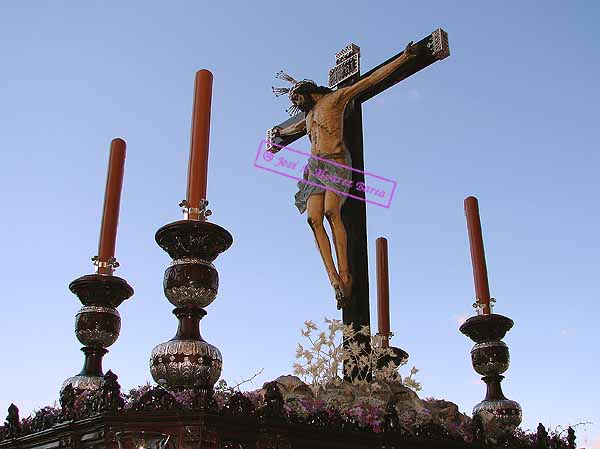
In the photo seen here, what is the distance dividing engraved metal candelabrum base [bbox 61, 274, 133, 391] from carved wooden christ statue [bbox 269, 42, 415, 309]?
1378mm

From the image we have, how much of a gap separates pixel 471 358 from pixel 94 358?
6.49 feet

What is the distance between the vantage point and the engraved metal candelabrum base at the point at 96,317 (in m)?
3.16

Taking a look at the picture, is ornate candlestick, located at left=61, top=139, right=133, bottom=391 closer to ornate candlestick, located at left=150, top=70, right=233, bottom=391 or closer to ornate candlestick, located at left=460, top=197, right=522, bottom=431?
ornate candlestick, located at left=150, top=70, right=233, bottom=391

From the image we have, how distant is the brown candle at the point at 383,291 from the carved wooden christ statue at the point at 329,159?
381 millimetres

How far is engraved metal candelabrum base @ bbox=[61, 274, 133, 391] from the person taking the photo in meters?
3.16

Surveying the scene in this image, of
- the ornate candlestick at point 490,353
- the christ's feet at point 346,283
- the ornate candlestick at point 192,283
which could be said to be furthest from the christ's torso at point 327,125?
the ornate candlestick at point 192,283

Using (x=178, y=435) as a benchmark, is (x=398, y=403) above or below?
above

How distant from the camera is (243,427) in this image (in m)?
2.22

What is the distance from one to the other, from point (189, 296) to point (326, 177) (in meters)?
1.90

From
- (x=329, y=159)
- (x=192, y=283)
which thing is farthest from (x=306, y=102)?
(x=192, y=283)

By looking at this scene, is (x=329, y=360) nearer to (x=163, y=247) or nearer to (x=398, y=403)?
(x=398, y=403)

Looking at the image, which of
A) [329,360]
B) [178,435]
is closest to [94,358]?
[329,360]

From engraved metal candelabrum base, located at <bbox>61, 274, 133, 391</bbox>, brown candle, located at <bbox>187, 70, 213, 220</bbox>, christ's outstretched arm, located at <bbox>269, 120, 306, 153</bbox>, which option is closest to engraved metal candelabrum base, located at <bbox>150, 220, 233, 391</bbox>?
brown candle, located at <bbox>187, 70, 213, 220</bbox>

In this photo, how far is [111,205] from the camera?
3.50m
